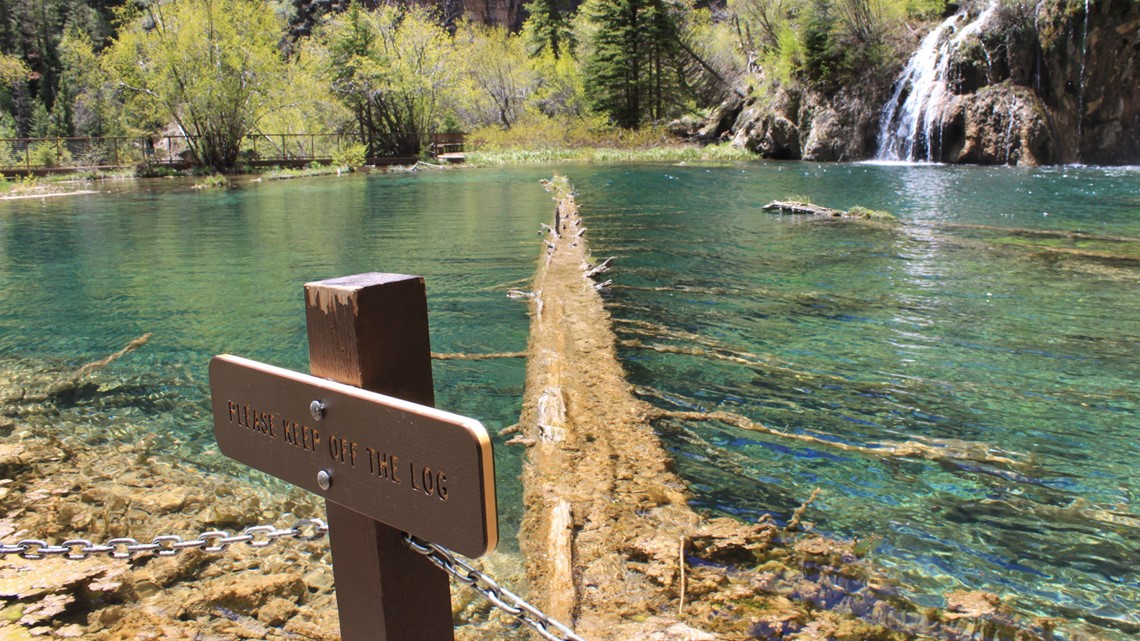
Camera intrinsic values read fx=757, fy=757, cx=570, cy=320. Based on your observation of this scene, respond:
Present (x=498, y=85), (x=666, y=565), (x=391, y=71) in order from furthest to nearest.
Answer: (x=498, y=85) → (x=391, y=71) → (x=666, y=565)

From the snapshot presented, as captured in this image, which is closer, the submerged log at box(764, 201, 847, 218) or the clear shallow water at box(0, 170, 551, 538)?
the clear shallow water at box(0, 170, 551, 538)

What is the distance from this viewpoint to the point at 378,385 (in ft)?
4.78

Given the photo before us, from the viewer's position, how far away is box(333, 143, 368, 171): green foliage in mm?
38656

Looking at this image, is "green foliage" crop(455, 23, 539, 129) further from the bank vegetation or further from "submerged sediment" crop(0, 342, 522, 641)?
"submerged sediment" crop(0, 342, 522, 641)

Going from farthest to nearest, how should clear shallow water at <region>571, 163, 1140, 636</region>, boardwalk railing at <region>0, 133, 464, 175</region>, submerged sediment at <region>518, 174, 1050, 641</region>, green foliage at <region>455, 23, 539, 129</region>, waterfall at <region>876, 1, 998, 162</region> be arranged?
green foliage at <region>455, 23, 539, 129</region>, boardwalk railing at <region>0, 133, 464, 175</region>, waterfall at <region>876, 1, 998, 162</region>, clear shallow water at <region>571, 163, 1140, 636</region>, submerged sediment at <region>518, 174, 1050, 641</region>

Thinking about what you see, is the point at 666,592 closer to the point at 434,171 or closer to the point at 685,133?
the point at 434,171

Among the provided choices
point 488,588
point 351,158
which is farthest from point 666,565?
point 351,158

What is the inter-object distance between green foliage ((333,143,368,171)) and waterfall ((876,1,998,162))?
82.8 ft

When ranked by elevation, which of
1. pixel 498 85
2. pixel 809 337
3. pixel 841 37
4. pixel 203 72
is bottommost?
pixel 809 337

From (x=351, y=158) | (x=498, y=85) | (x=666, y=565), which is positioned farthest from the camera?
(x=498, y=85)

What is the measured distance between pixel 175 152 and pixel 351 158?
17.4m

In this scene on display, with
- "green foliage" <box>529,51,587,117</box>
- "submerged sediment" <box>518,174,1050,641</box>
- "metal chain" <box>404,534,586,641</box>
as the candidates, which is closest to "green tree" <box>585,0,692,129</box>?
"green foliage" <box>529,51,587,117</box>

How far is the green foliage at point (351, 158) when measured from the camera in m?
38.7

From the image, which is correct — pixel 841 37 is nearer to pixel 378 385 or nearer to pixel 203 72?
pixel 203 72
